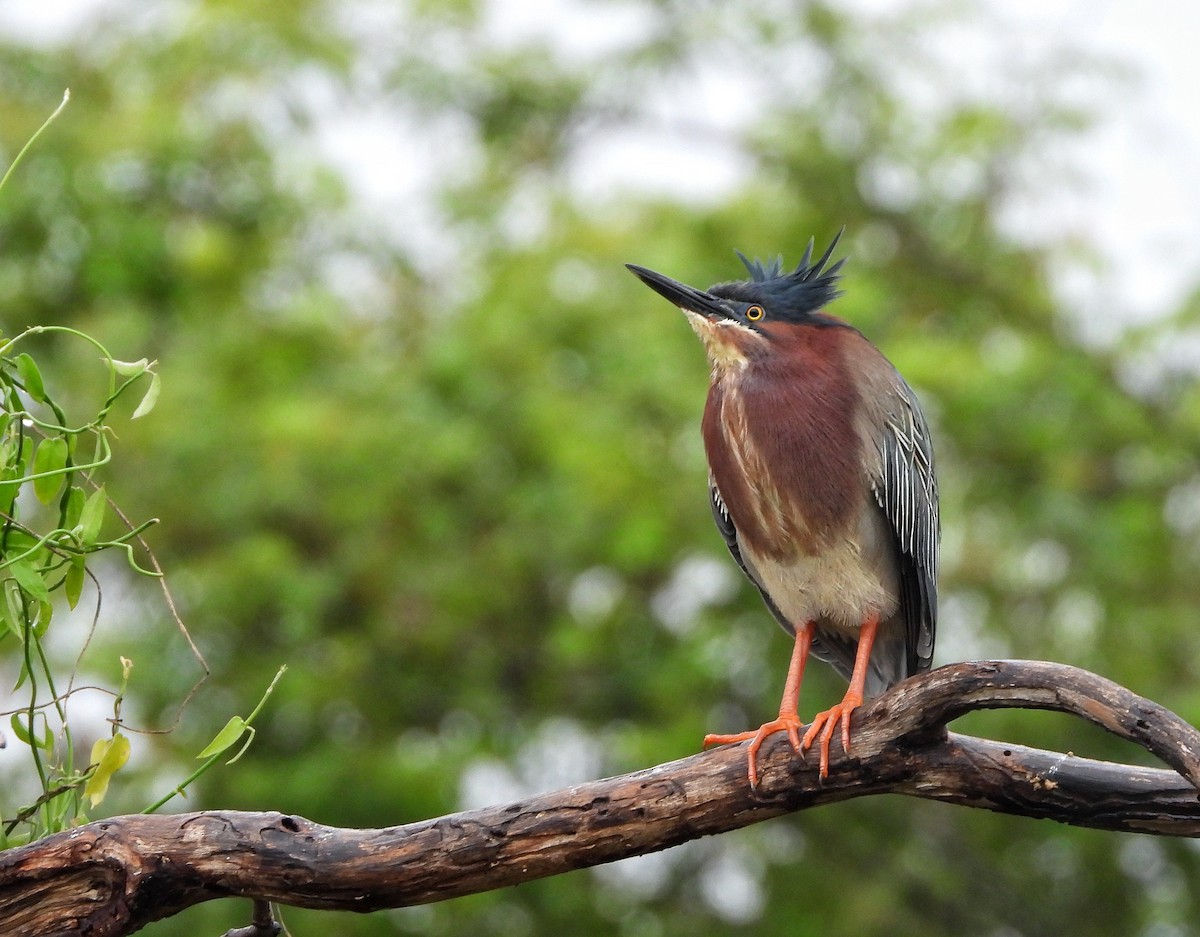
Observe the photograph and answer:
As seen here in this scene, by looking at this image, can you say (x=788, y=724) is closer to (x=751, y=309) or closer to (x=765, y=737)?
(x=765, y=737)

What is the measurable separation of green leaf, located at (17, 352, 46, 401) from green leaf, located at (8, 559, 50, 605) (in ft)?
1.11

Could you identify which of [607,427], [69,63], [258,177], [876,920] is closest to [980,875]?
[876,920]

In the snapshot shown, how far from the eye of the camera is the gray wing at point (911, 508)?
437 cm

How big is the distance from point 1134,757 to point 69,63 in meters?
7.86

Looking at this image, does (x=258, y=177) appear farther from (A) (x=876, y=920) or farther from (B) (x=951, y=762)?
(B) (x=951, y=762)

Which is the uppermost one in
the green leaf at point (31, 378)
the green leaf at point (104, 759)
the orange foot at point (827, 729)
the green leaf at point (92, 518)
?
the green leaf at point (31, 378)

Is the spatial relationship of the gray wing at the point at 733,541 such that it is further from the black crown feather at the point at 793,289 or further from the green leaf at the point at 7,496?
the green leaf at the point at 7,496

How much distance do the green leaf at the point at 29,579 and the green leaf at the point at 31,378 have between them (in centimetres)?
34

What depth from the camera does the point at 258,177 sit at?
29.3ft

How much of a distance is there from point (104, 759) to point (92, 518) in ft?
1.74

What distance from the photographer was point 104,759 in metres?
3.10

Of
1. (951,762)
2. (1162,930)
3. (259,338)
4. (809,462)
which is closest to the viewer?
(951,762)

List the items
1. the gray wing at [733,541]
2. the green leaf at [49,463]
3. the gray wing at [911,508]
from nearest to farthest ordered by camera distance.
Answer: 1. the green leaf at [49,463]
2. the gray wing at [911,508]
3. the gray wing at [733,541]

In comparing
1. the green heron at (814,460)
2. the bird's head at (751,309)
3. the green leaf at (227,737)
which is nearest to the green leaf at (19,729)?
the green leaf at (227,737)
